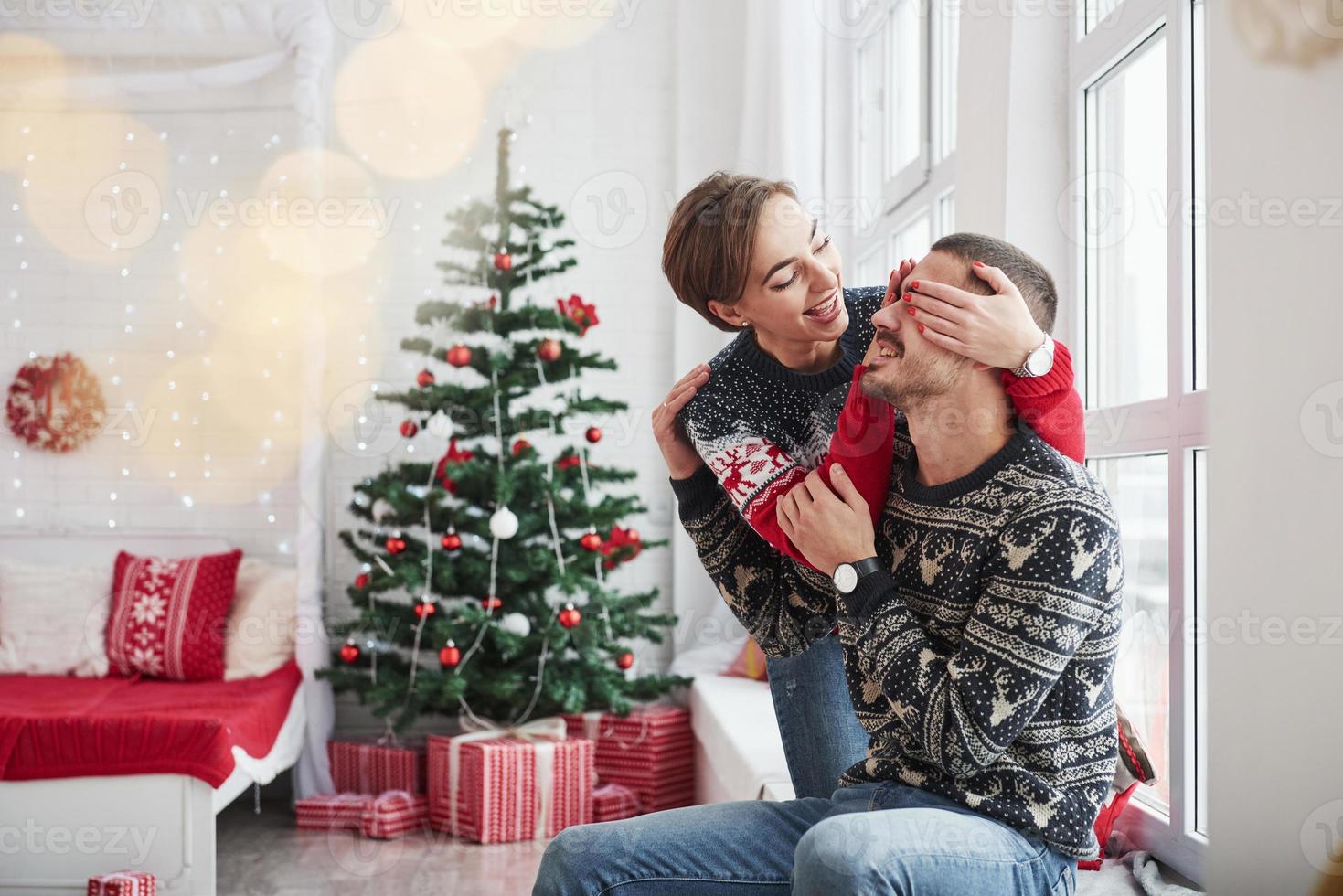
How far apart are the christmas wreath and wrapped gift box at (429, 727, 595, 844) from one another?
200cm

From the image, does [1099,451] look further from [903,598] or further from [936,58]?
[936,58]

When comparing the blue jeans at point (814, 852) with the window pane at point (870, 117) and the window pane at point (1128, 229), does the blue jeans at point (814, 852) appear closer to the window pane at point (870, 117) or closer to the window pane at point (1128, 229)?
the window pane at point (1128, 229)

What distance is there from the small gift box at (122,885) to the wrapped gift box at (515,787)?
92 centimetres

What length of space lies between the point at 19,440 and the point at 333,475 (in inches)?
46.9

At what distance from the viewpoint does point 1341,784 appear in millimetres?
1150

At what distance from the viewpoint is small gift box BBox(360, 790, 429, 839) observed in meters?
3.34

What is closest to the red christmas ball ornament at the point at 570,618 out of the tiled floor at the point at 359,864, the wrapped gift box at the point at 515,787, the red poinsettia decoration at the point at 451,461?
the wrapped gift box at the point at 515,787

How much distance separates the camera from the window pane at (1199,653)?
167cm

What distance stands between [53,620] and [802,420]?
3.23 metres

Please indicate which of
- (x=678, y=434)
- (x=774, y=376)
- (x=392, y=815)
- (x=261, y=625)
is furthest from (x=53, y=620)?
(x=774, y=376)

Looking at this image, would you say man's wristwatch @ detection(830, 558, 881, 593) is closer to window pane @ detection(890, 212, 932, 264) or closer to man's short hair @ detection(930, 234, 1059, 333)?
man's short hair @ detection(930, 234, 1059, 333)

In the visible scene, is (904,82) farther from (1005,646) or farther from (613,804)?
(1005,646)

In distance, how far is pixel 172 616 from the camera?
3.70 m

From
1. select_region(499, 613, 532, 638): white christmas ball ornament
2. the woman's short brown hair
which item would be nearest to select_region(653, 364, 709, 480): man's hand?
the woman's short brown hair
